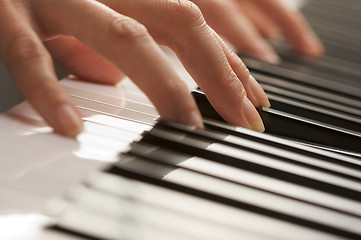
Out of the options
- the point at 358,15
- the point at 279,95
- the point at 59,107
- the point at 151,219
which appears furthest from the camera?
the point at 358,15

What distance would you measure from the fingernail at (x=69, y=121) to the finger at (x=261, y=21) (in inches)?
50.5

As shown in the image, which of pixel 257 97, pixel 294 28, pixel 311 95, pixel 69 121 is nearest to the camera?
pixel 69 121

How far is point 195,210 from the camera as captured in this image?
54cm

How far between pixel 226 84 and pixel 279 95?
0.73 feet

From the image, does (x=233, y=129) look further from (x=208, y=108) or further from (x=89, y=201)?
(x=89, y=201)

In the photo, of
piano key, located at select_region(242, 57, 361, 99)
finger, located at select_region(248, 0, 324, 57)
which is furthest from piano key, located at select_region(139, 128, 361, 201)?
finger, located at select_region(248, 0, 324, 57)

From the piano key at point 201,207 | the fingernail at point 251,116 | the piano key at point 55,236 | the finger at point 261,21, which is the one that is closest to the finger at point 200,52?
the fingernail at point 251,116

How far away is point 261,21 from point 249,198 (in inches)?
56.0

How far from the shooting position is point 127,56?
30.4 inches

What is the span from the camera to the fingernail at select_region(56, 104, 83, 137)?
0.69 m

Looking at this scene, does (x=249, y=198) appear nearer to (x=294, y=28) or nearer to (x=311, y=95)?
(x=311, y=95)

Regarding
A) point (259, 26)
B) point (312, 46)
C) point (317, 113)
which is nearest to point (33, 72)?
point (317, 113)

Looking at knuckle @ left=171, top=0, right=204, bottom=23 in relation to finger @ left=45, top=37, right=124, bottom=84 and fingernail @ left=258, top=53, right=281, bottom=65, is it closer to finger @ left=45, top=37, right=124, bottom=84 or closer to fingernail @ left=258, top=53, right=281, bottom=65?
finger @ left=45, top=37, right=124, bottom=84

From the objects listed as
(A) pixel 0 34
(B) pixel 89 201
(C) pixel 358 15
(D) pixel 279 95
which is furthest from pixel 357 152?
(C) pixel 358 15
